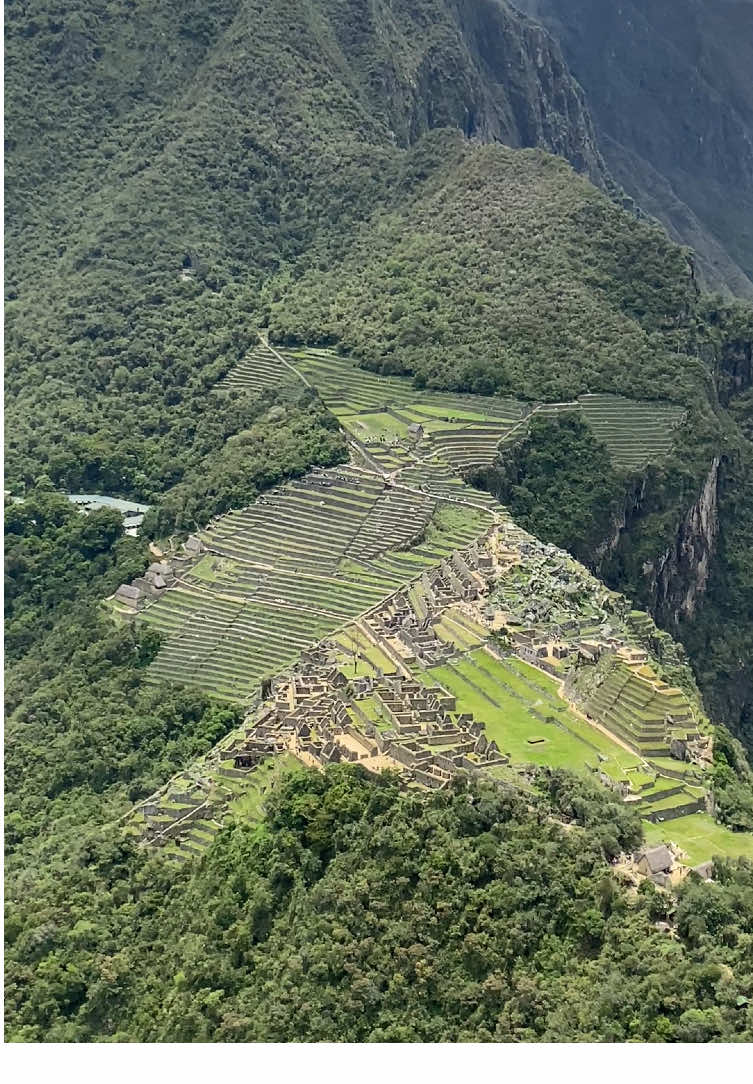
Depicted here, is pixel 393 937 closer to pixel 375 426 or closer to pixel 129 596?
pixel 129 596

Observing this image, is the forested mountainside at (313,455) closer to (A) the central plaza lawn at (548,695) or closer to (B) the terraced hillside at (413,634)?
(B) the terraced hillside at (413,634)

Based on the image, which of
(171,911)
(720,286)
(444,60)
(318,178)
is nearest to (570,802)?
(171,911)

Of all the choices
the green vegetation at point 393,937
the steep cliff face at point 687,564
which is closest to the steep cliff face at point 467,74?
the steep cliff face at point 687,564

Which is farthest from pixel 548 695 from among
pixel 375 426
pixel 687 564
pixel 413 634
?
pixel 687 564

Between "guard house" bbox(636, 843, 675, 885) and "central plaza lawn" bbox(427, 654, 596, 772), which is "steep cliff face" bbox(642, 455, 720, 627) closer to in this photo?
"central plaza lawn" bbox(427, 654, 596, 772)

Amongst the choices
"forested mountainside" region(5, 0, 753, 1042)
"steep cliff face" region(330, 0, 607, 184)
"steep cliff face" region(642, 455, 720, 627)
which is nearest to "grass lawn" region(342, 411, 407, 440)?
"forested mountainside" region(5, 0, 753, 1042)

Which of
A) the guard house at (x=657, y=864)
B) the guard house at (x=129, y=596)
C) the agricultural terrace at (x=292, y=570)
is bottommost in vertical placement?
the guard house at (x=129, y=596)

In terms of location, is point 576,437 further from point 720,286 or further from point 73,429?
point 720,286
